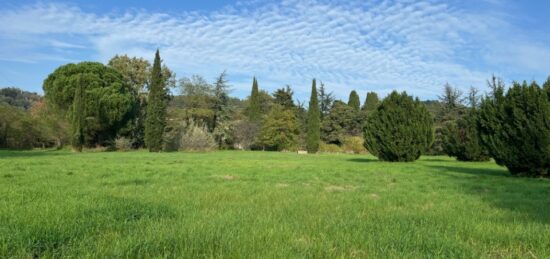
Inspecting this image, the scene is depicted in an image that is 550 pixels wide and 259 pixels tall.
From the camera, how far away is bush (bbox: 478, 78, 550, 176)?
14.3 metres

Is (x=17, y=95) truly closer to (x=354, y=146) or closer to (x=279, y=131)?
(x=279, y=131)

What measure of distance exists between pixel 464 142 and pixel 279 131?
31.5m

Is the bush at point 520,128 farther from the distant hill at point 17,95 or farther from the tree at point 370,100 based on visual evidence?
the distant hill at point 17,95

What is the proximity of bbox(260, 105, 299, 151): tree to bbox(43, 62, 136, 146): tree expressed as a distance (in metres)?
18.8

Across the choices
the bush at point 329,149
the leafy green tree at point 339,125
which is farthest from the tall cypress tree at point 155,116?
the leafy green tree at point 339,125

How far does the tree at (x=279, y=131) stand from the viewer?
190 feet

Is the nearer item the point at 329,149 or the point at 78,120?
the point at 78,120

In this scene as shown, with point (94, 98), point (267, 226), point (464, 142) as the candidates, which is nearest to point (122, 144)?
point (94, 98)

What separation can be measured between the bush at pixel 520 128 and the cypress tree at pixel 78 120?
135 ft

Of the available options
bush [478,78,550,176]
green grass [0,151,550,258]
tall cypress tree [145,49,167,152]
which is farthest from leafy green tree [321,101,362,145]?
green grass [0,151,550,258]

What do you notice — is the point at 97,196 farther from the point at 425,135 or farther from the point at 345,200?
the point at 425,135

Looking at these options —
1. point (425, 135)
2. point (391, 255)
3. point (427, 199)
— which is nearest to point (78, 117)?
point (425, 135)

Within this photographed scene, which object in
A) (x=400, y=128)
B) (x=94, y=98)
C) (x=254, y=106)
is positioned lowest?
(x=400, y=128)

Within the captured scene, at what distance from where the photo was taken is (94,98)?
156ft
